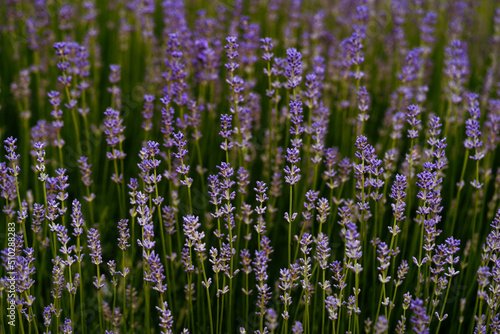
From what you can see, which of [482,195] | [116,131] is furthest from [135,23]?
[482,195]

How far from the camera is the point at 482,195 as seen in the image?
9.29 ft

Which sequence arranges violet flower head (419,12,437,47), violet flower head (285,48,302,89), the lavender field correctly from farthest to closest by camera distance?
violet flower head (419,12,437,47) < violet flower head (285,48,302,89) < the lavender field

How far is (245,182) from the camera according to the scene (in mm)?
2359

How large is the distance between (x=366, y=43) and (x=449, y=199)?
1.90 metres

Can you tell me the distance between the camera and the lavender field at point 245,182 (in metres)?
2.16

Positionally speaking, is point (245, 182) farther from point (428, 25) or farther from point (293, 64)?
point (428, 25)

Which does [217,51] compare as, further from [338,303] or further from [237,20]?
[338,303]

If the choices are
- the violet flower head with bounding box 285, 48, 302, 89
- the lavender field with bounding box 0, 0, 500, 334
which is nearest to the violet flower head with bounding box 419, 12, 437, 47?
the lavender field with bounding box 0, 0, 500, 334

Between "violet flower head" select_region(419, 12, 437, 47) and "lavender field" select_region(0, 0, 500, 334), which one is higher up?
"violet flower head" select_region(419, 12, 437, 47)

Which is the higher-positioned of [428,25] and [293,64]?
[428,25]

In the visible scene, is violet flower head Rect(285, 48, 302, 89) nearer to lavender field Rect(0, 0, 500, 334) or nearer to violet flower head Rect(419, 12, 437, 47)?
lavender field Rect(0, 0, 500, 334)

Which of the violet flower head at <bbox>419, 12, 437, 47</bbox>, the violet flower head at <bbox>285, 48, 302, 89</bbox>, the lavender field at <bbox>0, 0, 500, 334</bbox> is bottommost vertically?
the lavender field at <bbox>0, 0, 500, 334</bbox>

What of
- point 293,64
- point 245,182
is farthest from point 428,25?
point 245,182

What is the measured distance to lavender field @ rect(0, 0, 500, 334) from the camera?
84.9 inches
